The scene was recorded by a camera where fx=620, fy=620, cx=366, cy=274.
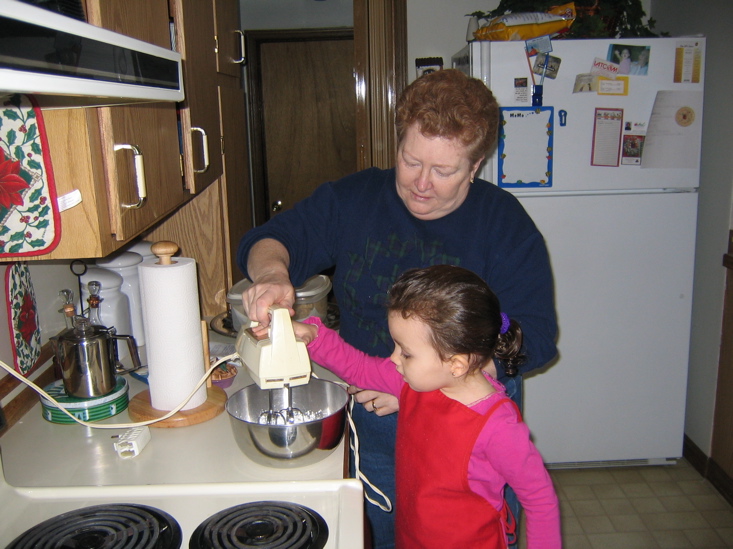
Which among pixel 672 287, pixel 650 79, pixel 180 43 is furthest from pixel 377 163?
pixel 180 43

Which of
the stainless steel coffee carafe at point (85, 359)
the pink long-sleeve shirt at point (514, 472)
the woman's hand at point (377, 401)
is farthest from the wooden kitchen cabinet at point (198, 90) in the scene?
the pink long-sleeve shirt at point (514, 472)

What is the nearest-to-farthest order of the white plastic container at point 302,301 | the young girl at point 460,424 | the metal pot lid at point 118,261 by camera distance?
the young girl at point 460,424
the metal pot lid at point 118,261
the white plastic container at point 302,301

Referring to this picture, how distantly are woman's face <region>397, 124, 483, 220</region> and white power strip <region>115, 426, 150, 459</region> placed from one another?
28.2 inches

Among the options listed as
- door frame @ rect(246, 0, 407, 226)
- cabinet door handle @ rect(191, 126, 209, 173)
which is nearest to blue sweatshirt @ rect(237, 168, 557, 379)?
cabinet door handle @ rect(191, 126, 209, 173)

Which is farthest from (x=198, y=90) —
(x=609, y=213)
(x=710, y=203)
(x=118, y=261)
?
(x=710, y=203)

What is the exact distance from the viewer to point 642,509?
2.42 m

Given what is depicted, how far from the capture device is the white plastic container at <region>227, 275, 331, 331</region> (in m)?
1.84

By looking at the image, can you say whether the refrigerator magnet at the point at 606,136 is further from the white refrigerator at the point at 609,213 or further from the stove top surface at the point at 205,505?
the stove top surface at the point at 205,505

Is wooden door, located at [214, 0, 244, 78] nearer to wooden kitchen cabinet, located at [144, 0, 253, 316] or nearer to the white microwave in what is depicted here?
wooden kitchen cabinet, located at [144, 0, 253, 316]

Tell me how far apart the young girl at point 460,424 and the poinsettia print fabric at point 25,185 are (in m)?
0.49

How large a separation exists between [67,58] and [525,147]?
6.99 ft

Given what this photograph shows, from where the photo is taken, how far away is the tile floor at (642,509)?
2234 millimetres

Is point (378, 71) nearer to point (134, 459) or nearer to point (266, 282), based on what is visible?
point (266, 282)

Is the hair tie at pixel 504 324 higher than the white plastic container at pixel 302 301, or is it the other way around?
the hair tie at pixel 504 324
